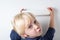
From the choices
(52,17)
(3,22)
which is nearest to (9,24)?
(3,22)

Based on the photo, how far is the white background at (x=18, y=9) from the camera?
1116mm

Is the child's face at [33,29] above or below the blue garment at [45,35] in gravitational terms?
above

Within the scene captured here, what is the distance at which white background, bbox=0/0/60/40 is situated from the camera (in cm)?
112

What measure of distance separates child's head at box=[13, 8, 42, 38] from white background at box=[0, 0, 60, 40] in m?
0.12

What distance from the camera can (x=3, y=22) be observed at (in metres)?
1.16

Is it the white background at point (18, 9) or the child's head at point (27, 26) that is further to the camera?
the white background at point (18, 9)

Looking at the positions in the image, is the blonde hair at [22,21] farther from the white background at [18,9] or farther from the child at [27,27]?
the white background at [18,9]

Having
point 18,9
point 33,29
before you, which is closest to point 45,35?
point 33,29

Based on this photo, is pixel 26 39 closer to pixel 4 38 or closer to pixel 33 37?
pixel 33 37

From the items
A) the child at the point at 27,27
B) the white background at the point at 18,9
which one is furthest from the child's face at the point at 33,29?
the white background at the point at 18,9

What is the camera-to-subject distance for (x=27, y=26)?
1004mm

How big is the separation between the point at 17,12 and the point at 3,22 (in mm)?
111

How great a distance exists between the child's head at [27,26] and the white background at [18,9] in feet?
0.39

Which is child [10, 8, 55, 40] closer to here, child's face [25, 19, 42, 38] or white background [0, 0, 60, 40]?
child's face [25, 19, 42, 38]
